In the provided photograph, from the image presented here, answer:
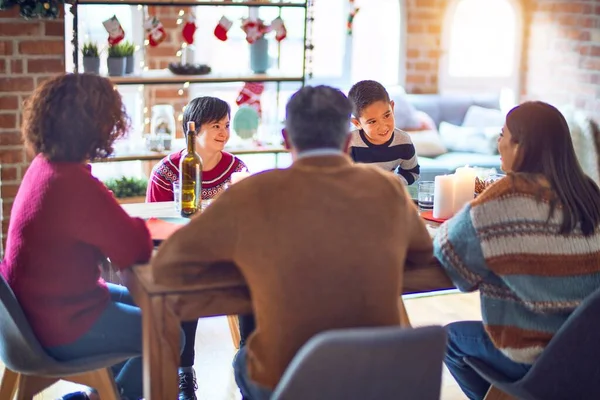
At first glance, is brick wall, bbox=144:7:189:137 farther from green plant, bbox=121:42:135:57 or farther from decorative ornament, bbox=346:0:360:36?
decorative ornament, bbox=346:0:360:36

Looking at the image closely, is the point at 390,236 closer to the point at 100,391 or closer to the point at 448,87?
the point at 100,391

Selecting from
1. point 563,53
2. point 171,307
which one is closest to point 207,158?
point 171,307

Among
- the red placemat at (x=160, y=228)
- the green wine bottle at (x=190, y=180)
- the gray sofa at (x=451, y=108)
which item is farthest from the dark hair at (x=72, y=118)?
the gray sofa at (x=451, y=108)

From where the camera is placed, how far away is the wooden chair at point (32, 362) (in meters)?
2.16

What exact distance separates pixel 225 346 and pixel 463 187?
1222 mm

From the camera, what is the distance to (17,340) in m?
2.20

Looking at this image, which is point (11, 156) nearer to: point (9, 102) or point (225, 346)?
point (9, 102)

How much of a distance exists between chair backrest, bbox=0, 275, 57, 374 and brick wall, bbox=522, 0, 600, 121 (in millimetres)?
4320

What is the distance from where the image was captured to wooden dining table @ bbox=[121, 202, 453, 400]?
6.70 ft

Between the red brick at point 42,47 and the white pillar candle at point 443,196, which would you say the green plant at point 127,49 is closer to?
the red brick at point 42,47

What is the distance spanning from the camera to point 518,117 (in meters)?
2.22

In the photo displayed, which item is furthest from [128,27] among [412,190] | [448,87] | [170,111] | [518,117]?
[518,117]

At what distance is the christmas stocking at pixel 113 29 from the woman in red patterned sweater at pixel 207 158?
4.00ft

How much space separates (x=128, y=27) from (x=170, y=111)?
1183 millimetres
